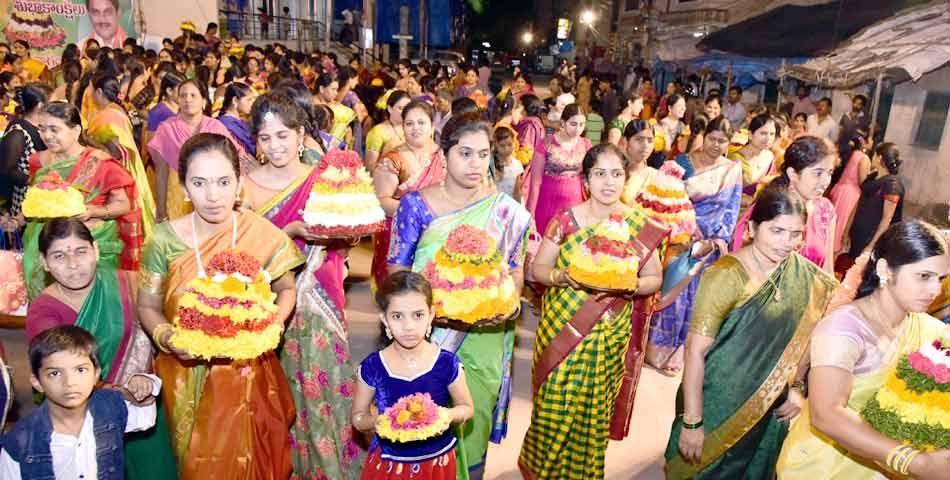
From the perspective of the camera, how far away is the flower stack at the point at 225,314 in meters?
2.44

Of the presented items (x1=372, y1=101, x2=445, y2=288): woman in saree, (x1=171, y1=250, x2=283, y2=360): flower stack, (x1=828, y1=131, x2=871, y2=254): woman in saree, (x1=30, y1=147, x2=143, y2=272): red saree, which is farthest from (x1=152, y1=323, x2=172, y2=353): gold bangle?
(x1=828, y1=131, x2=871, y2=254): woman in saree

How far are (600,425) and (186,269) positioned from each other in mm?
2004

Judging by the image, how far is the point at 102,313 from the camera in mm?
2939

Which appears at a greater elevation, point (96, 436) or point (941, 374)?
point (941, 374)

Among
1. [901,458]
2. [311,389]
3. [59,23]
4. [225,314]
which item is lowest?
[311,389]

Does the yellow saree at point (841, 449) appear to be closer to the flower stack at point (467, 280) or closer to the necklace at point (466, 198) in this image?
the flower stack at point (467, 280)

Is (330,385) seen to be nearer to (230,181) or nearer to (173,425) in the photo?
(173,425)

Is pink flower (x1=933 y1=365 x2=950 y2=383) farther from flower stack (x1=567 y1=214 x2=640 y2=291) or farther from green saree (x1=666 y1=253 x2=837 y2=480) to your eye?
flower stack (x1=567 y1=214 x2=640 y2=291)

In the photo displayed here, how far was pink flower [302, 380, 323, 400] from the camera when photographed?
3.54 meters

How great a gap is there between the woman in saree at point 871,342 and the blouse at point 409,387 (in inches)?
50.0

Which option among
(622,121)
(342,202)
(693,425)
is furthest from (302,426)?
(622,121)

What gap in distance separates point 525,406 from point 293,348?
74.5 inches

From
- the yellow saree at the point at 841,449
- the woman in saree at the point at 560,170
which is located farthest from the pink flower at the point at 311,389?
the woman in saree at the point at 560,170

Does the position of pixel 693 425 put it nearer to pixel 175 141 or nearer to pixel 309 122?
pixel 309 122
